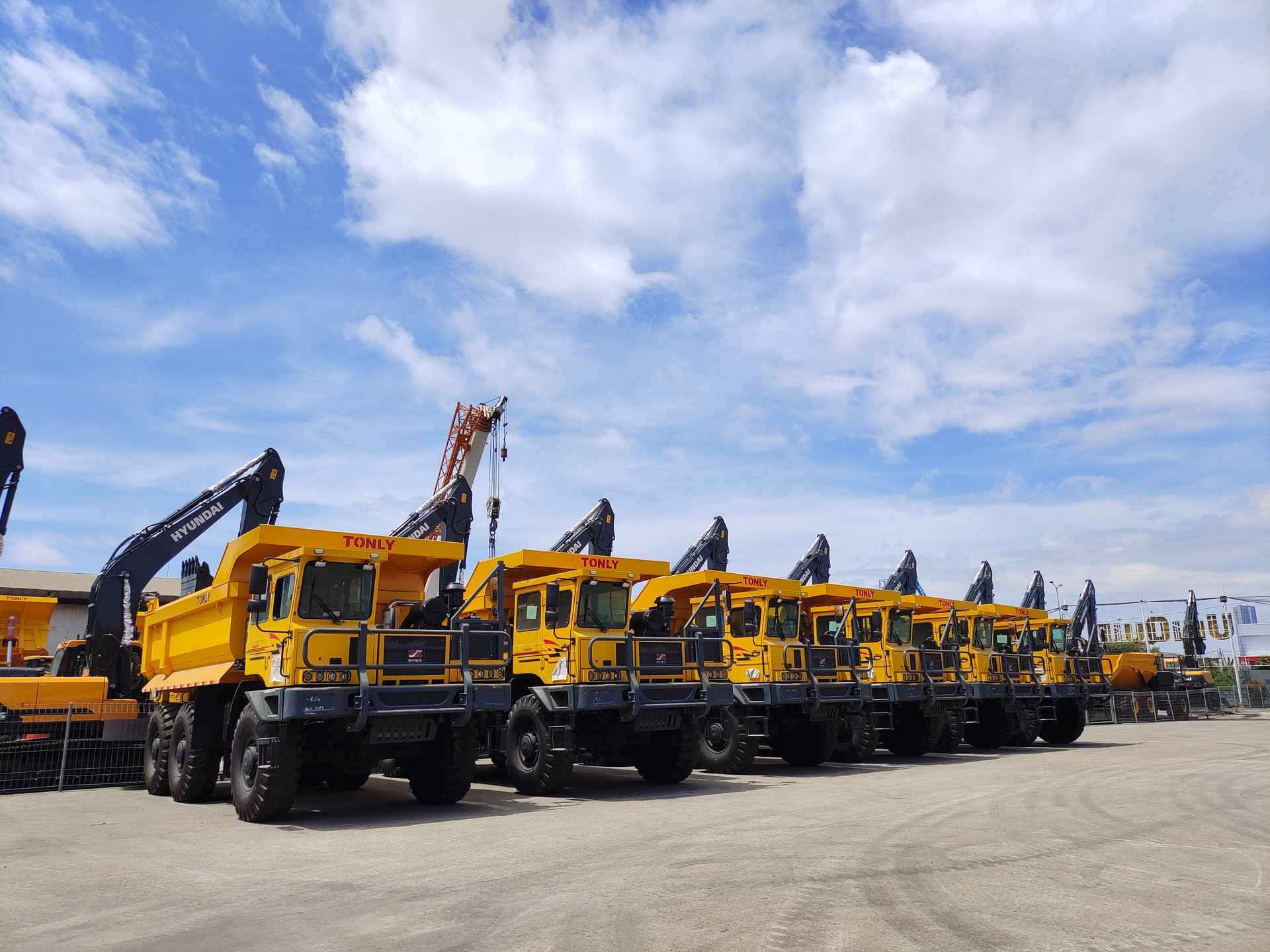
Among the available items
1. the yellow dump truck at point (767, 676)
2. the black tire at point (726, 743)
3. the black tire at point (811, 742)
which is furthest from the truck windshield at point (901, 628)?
the black tire at point (726, 743)

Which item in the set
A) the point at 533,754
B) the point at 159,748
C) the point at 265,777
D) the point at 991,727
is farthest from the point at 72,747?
the point at 991,727

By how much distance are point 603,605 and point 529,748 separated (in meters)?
2.36

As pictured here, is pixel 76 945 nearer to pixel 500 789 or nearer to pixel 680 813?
pixel 680 813

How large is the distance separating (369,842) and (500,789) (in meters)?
5.53

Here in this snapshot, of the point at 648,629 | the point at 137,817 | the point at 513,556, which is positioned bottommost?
the point at 137,817

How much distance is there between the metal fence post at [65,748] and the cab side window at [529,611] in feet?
25.1

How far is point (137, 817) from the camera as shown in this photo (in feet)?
38.0

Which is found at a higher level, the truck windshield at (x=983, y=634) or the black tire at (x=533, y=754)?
the truck windshield at (x=983, y=634)

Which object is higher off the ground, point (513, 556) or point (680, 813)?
point (513, 556)

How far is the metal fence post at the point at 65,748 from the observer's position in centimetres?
1505

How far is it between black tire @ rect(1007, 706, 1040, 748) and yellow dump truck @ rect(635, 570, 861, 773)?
23.1ft

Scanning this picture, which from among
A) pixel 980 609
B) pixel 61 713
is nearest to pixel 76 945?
pixel 61 713

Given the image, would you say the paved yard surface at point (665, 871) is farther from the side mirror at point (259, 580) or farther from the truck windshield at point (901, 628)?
the truck windshield at point (901, 628)

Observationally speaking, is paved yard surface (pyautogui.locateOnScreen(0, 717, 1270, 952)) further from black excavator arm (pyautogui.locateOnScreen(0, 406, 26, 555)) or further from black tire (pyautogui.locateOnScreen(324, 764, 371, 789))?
black excavator arm (pyautogui.locateOnScreen(0, 406, 26, 555))
